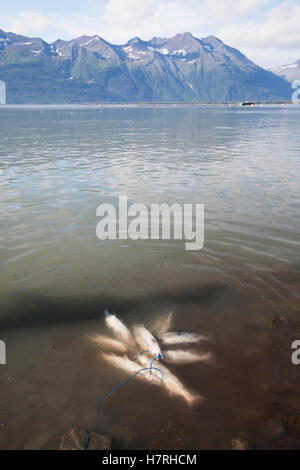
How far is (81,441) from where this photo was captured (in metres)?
5.96

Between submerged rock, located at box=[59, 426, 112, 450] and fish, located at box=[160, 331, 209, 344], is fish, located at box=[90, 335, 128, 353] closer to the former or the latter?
fish, located at box=[160, 331, 209, 344]

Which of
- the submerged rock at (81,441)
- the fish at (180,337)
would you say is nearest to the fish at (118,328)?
the fish at (180,337)

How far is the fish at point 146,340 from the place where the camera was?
852cm

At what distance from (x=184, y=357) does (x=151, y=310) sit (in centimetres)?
238

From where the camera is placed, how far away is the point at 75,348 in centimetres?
873

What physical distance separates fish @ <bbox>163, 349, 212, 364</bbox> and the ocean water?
0.72ft

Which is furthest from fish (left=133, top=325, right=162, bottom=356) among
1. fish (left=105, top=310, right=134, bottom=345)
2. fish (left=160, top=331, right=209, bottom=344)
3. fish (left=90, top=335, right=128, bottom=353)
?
fish (left=90, top=335, right=128, bottom=353)

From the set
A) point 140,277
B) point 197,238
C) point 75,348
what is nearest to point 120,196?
point 197,238

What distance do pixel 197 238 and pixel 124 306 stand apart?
666cm

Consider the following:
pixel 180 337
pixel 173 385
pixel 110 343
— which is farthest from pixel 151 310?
pixel 173 385

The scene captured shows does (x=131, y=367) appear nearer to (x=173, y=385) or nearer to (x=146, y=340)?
(x=146, y=340)

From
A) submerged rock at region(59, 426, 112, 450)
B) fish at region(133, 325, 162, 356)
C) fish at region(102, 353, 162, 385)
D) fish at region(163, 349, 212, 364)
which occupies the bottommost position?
submerged rock at region(59, 426, 112, 450)

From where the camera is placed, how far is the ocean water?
6.65 metres
